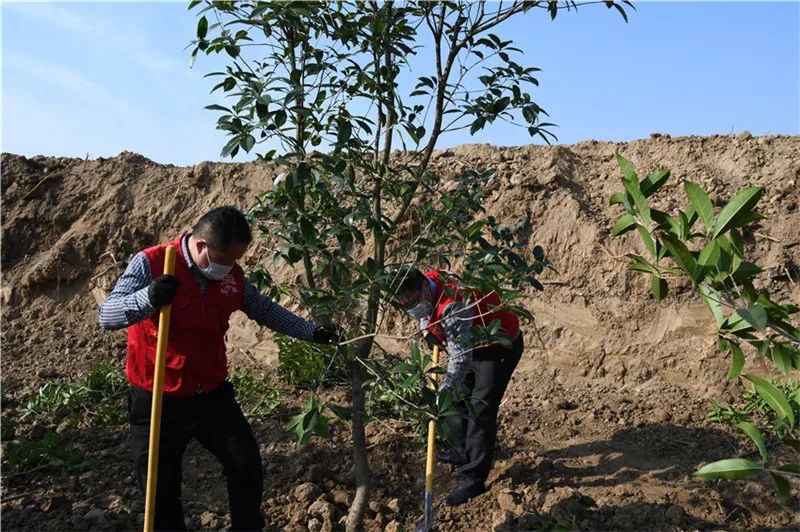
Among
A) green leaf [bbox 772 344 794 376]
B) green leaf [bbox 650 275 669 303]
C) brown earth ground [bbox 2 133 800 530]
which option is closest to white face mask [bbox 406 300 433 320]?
brown earth ground [bbox 2 133 800 530]

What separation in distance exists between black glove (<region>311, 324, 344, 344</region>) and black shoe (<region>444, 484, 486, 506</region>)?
1325 mm

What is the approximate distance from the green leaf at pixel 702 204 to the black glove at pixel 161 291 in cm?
204

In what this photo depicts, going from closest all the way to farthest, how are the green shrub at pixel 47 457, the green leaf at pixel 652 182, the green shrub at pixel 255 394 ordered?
the green leaf at pixel 652 182
the green shrub at pixel 47 457
the green shrub at pixel 255 394

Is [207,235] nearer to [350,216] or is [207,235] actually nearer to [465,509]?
[350,216]

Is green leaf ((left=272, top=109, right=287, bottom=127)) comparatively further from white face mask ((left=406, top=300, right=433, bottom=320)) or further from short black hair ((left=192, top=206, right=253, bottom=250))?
white face mask ((left=406, top=300, right=433, bottom=320))

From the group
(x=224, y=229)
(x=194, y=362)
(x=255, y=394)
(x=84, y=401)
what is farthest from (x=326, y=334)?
(x=84, y=401)

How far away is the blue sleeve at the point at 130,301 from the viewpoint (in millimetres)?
3180

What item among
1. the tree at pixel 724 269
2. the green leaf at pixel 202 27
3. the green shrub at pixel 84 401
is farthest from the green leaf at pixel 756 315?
the green shrub at pixel 84 401

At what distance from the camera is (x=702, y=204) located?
2.06m

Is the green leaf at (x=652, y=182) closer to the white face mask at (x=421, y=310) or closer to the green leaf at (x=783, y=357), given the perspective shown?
the green leaf at (x=783, y=357)

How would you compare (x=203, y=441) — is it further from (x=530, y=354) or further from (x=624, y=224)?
(x=530, y=354)

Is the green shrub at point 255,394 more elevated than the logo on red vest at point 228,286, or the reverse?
the logo on red vest at point 228,286

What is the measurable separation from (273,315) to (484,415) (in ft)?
4.72

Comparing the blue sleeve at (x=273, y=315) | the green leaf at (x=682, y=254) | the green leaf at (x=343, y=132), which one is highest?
the green leaf at (x=343, y=132)
